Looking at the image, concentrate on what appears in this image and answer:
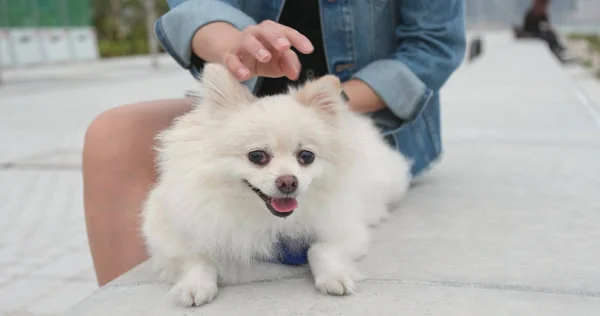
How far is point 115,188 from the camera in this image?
79.9 inches

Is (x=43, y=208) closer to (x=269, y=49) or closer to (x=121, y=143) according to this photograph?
(x=121, y=143)

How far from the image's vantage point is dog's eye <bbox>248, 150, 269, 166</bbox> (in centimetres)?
151

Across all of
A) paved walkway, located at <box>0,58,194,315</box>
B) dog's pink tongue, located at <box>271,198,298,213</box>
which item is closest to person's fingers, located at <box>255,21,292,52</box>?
dog's pink tongue, located at <box>271,198,298,213</box>

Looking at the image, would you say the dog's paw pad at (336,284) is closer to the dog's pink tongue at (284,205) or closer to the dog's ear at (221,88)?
the dog's pink tongue at (284,205)

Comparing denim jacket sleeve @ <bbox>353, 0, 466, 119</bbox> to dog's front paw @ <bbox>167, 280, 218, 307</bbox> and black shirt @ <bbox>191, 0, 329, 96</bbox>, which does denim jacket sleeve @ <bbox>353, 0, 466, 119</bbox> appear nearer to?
black shirt @ <bbox>191, 0, 329, 96</bbox>

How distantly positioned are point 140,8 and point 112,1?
1185mm

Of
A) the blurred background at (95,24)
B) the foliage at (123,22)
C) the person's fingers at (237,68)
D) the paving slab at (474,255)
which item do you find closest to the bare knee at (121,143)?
the paving slab at (474,255)

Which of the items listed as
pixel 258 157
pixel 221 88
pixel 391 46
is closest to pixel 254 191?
pixel 258 157

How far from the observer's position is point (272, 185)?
4.70 feet

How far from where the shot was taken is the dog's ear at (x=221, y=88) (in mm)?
1558

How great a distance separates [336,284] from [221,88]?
569 millimetres

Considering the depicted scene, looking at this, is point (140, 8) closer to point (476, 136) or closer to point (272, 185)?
point (476, 136)

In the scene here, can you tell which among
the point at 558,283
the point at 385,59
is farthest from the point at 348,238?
the point at 385,59

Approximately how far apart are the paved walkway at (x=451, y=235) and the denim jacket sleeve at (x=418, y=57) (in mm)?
434
